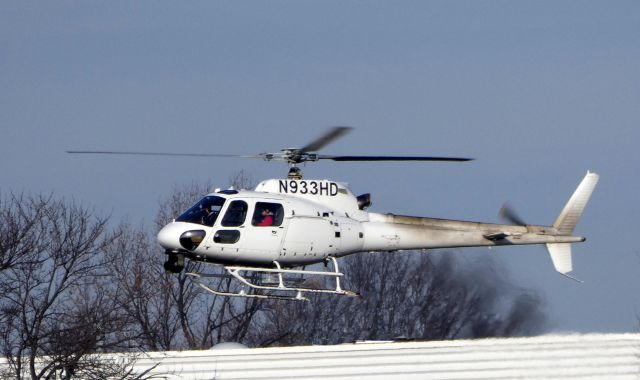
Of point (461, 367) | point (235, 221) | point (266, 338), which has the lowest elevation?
point (266, 338)

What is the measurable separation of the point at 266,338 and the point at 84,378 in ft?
94.4

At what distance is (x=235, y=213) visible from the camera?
119 ft

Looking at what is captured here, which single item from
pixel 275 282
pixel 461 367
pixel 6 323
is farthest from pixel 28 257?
pixel 461 367

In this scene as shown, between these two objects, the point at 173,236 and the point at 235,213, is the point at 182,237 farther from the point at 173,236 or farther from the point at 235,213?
the point at 235,213

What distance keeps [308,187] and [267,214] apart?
1.51 m

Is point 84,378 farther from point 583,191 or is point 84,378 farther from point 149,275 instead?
point 149,275

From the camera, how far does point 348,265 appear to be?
67062 mm

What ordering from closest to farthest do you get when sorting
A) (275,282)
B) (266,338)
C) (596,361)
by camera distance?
(596,361) → (275,282) → (266,338)

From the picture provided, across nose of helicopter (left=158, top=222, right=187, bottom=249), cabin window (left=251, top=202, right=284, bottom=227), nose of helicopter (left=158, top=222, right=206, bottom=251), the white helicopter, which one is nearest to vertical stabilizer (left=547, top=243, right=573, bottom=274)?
the white helicopter

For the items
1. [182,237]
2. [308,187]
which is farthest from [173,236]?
[308,187]

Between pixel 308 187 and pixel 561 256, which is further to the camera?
pixel 561 256

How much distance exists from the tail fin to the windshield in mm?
7634

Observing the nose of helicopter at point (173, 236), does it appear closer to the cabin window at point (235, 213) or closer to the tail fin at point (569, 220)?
the cabin window at point (235, 213)

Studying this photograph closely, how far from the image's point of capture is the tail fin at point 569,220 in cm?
3912
